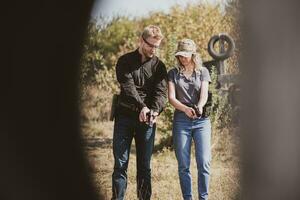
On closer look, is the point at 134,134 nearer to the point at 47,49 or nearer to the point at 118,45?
the point at 118,45

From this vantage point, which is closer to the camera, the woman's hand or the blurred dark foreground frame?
the woman's hand

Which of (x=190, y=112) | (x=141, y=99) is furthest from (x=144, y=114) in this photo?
(x=190, y=112)

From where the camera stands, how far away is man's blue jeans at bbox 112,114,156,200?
7.93 ft

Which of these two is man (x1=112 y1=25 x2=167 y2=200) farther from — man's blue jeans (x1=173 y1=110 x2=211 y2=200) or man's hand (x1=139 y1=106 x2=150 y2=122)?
man's blue jeans (x1=173 y1=110 x2=211 y2=200)

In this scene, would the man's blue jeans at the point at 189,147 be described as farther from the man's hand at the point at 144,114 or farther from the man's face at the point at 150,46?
the man's face at the point at 150,46

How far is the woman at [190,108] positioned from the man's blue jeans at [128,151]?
5.8 inches

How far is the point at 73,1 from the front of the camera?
2.75 m

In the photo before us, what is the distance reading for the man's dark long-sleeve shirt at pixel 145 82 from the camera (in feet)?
7.84

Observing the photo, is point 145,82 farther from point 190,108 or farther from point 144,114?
point 190,108

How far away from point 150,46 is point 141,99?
0.26 meters

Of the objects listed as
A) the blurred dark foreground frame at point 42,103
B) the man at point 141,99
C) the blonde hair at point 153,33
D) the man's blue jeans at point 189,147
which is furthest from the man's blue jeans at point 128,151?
the blonde hair at point 153,33

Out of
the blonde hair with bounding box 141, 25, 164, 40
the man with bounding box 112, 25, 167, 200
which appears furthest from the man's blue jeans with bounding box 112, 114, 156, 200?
the blonde hair with bounding box 141, 25, 164, 40

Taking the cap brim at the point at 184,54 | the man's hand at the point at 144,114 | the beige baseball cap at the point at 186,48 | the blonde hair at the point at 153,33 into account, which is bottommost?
the man's hand at the point at 144,114

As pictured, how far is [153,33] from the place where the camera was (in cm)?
245
